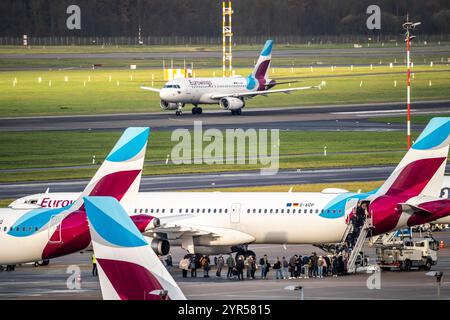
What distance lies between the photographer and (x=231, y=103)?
13825 cm

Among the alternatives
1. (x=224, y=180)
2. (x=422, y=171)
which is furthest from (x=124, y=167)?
(x=224, y=180)

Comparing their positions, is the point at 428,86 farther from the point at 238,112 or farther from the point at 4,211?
the point at 4,211

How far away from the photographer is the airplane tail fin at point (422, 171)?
57250 mm

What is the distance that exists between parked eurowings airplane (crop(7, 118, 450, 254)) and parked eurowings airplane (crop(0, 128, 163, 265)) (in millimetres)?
9251

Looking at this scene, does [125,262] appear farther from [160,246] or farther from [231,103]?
[231,103]

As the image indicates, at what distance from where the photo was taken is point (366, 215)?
56062 millimetres

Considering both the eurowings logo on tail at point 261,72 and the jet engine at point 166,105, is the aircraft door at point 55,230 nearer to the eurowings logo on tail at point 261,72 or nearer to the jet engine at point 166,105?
the jet engine at point 166,105

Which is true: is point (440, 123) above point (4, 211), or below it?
above

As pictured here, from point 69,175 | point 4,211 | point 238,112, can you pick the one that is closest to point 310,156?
point 69,175

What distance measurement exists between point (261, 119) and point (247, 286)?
81035 mm

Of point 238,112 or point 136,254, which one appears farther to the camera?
point 238,112

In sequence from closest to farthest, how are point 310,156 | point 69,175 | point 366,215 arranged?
point 366,215
point 69,175
point 310,156
